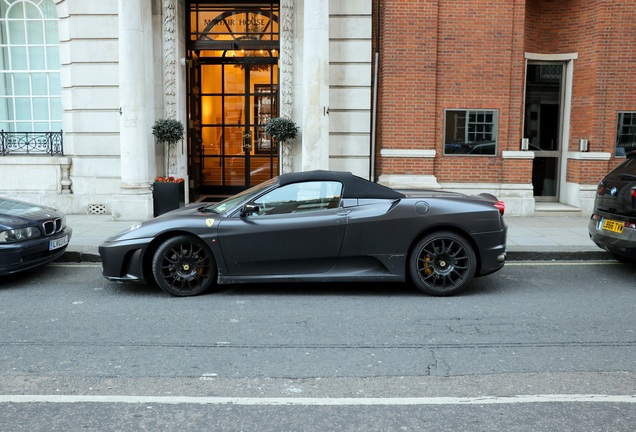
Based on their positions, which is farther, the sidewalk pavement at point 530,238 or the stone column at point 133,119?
the stone column at point 133,119

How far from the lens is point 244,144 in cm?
1453

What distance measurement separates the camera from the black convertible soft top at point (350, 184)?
718cm

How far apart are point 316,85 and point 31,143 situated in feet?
21.0

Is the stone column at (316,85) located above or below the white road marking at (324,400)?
above

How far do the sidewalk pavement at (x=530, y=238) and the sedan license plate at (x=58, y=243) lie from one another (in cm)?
71

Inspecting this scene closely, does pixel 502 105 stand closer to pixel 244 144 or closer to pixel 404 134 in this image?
pixel 404 134

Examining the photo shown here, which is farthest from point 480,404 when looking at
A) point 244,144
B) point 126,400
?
point 244,144

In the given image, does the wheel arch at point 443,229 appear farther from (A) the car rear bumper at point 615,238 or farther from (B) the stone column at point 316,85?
(B) the stone column at point 316,85

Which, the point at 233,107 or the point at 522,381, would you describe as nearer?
the point at 522,381

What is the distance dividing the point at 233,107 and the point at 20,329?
932 centimetres

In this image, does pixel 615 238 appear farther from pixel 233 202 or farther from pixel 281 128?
pixel 281 128

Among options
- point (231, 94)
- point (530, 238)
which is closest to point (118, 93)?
point (231, 94)

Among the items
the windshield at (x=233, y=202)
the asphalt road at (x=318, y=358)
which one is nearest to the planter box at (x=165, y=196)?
the asphalt road at (x=318, y=358)

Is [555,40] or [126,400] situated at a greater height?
[555,40]
